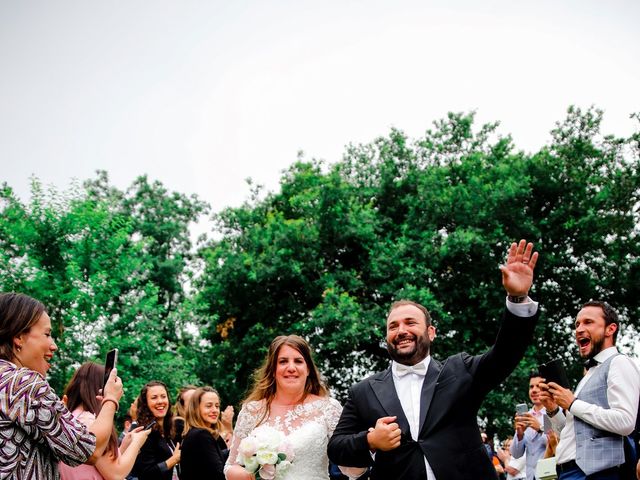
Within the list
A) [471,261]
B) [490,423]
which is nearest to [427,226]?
[471,261]

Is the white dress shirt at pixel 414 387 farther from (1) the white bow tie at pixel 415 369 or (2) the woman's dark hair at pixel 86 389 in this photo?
(2) the woman's dark hair at pixel 86 389

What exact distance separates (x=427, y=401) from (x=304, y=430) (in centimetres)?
153

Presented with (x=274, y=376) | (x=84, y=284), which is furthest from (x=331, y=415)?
(x=84, y=284)

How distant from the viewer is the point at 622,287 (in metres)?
23.3

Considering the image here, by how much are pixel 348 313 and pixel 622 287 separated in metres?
9.45

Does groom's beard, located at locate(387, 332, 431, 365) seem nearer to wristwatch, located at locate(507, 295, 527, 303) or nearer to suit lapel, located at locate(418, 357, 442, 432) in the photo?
suit lapel, located at locate(418, 357, 442, 432)

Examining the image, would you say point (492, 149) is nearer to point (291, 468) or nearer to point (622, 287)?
point (622, 287)

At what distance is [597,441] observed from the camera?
551 cm

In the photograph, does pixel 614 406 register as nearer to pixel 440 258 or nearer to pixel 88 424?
pixel 88 424

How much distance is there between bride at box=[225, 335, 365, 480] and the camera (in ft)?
18.8

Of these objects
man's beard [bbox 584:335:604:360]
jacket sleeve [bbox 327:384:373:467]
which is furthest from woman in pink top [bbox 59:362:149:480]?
man's beard [bbox 584:335:604:360]

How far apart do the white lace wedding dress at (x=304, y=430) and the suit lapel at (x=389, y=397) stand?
3.44ft

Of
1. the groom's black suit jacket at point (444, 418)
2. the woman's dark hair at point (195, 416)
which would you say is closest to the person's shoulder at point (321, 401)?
Answer: the groom's black suit jacket at point (444, 418)

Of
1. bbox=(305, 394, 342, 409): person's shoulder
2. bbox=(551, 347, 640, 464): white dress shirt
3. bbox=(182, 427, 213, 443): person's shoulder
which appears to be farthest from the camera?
bbox=(182, 427, 213, 443): person's shoulder
